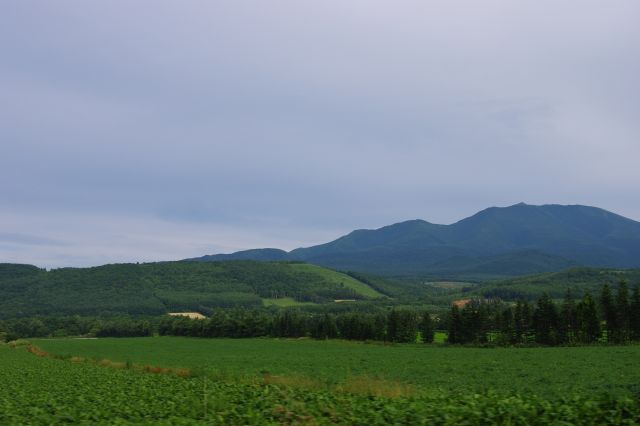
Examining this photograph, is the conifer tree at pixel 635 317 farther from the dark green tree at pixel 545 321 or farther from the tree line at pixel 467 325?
the dark green tree at pixel 545 321

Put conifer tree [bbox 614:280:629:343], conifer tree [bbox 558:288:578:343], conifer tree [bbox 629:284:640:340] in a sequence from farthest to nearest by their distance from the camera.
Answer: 1. conifer tree [bbox 558:288:578:343]
2. conifer tree [bbox 614:280:629:343]
3. conifer tree [bbox 629:284:640:340]

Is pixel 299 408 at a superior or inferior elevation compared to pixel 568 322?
superior

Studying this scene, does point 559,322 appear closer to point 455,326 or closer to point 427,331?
point 455,326

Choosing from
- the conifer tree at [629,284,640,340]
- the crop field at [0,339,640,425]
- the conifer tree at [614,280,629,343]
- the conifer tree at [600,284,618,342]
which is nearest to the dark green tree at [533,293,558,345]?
the conifer tree at [600,284,618,342]

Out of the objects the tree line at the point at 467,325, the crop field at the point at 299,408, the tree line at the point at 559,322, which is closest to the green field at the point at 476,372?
the crop field at the point at 299,408

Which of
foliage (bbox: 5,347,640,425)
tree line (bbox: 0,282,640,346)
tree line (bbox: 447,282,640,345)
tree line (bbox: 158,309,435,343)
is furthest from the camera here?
tree line (bbox: 158,309,435,343)

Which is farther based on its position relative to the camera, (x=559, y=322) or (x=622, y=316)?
(x=559, y=322)

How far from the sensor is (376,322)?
87500mm

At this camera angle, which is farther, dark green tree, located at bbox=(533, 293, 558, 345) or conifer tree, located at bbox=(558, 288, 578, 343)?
dark green tree, located at bbox=(533, 293, 558, 345)

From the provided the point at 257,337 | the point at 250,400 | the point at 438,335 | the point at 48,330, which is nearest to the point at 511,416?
the point at 250,400

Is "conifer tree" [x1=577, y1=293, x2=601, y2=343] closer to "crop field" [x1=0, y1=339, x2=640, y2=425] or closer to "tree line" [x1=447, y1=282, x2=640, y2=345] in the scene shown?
"tree line" [x1=447, y1=282, x2=640, y2=345]

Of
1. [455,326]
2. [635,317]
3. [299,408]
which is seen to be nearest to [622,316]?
[635,317]

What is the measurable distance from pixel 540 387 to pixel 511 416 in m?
18.9

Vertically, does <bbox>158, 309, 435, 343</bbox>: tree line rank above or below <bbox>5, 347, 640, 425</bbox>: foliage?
below
